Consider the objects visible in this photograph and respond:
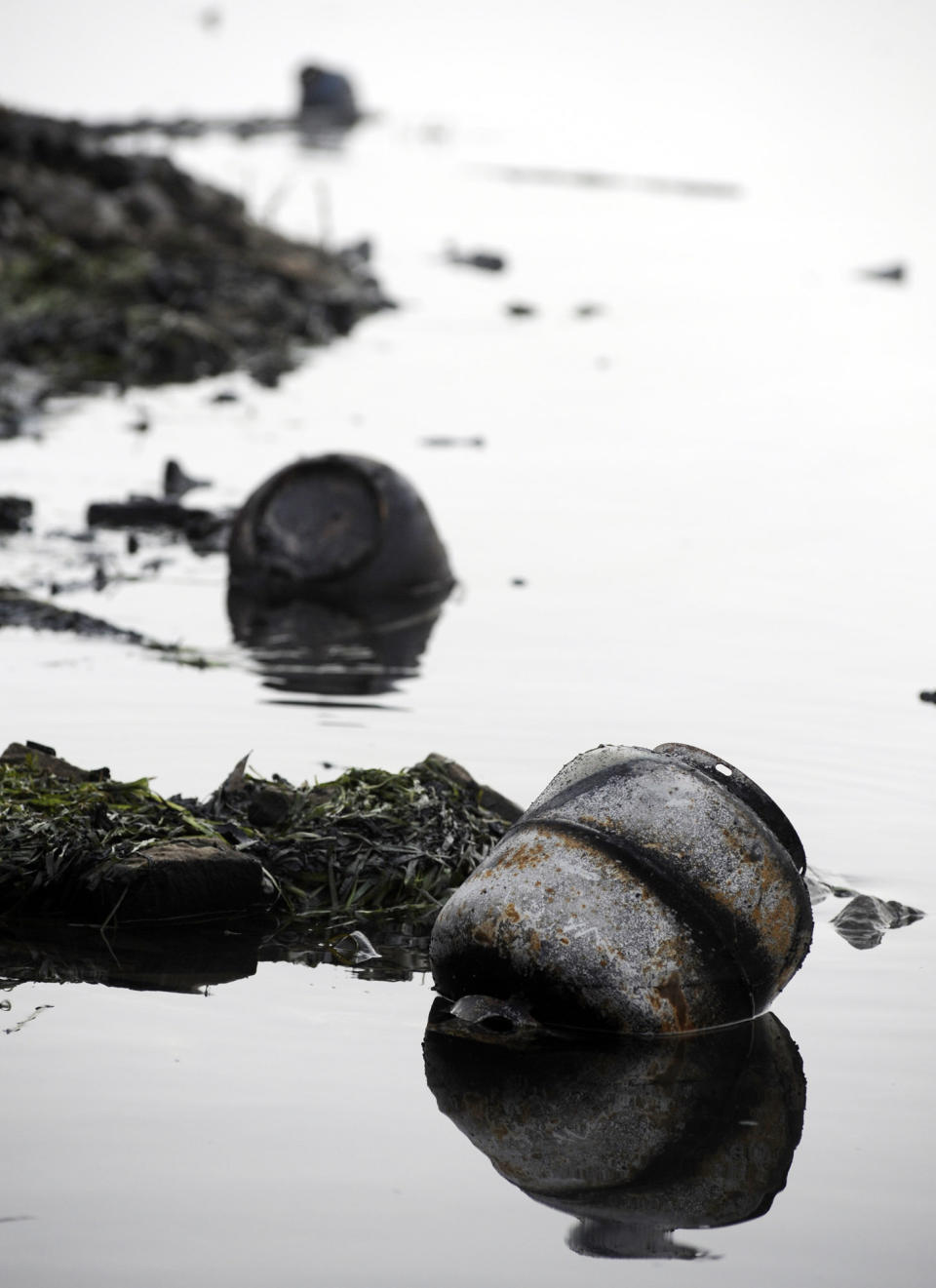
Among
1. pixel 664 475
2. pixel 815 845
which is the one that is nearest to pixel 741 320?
pixel 664 475

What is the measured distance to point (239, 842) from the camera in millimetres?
6375

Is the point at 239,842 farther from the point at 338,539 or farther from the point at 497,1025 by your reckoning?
the point at 338,539

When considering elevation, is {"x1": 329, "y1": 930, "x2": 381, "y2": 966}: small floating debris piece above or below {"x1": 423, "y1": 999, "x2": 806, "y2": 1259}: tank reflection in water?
below

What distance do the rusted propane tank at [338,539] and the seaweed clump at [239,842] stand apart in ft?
14.4

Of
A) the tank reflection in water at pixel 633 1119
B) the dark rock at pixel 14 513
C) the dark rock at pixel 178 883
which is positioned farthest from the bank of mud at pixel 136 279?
the tank reflection in water at pixel 633 1119

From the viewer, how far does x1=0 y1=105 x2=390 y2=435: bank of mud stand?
20.6 m

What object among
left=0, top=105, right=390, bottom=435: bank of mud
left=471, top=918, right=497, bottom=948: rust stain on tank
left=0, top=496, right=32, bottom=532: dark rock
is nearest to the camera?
left=471, top=918, right=497, bottom=948: rust stain on tank

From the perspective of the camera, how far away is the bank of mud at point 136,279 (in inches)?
810

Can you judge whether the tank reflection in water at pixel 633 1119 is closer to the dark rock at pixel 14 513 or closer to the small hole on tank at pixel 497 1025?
the small hole on tank at pixel 497 1025

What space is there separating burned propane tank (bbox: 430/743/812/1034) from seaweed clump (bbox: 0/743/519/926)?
0.98 metres

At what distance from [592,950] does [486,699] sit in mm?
4066

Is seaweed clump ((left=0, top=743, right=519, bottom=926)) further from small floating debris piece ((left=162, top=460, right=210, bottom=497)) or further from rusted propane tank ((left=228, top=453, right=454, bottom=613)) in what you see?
small floating debris piece ((left=162, top=460, right=210, bottom=497))

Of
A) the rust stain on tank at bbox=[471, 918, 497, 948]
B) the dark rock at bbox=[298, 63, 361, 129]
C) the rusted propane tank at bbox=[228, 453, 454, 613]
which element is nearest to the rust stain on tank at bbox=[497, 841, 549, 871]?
the rust stain on tank at bbox=[471, 918, 497, 948]

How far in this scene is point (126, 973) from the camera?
563cm
